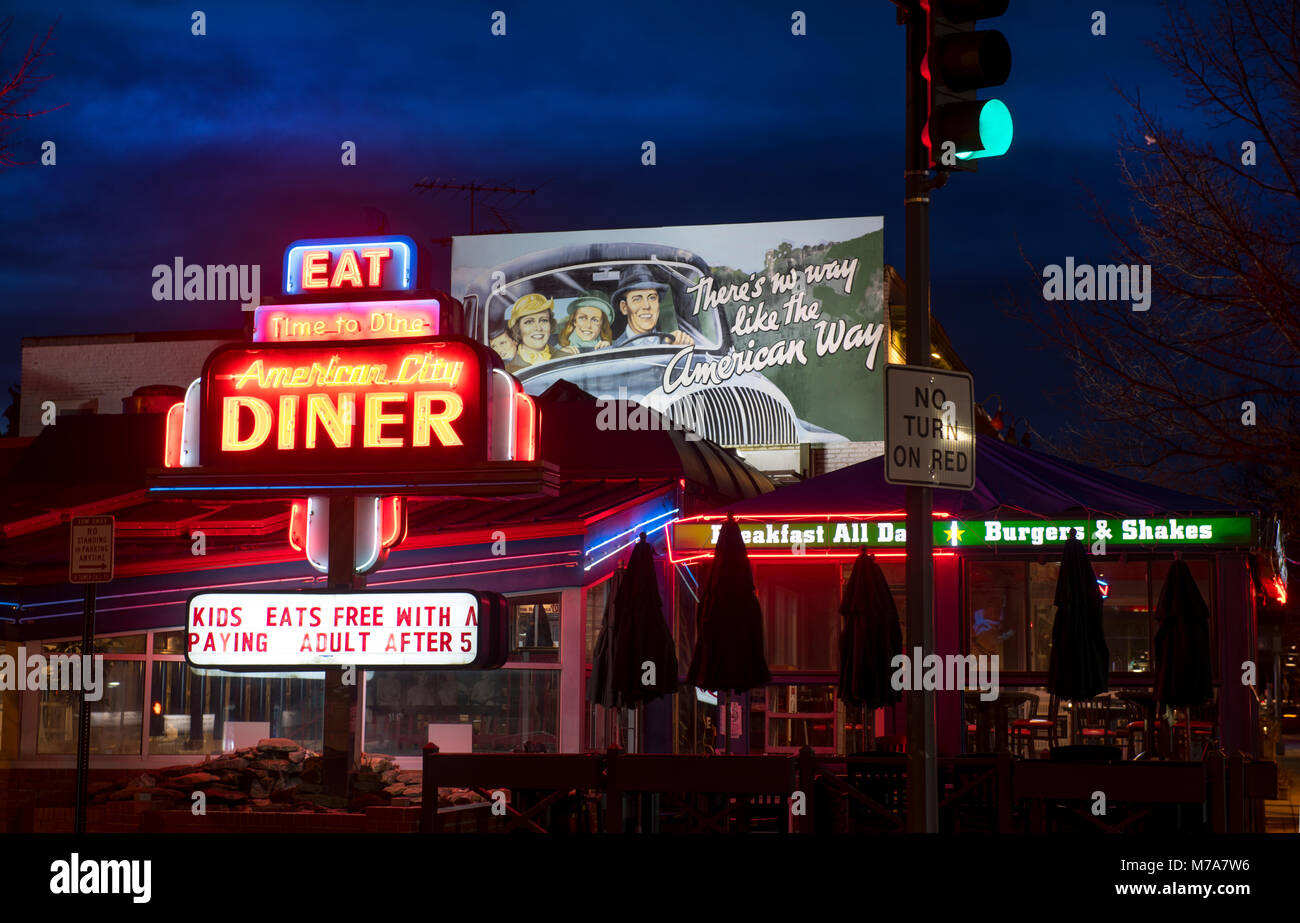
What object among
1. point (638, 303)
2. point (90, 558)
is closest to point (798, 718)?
Result: point (90, 558)

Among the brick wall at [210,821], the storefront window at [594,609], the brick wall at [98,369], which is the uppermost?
the brick wall at [98,369]

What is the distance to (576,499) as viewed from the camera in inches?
750

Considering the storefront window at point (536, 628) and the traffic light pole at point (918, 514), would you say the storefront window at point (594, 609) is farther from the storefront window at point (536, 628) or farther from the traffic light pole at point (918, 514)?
the traffic light pole at point (918, 514)

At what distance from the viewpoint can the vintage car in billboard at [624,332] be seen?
37906 mm

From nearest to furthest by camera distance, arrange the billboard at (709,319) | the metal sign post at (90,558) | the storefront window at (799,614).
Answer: the metal sign post at (90,558) < the storefront window at (799,614) < the billboard at (709,319)

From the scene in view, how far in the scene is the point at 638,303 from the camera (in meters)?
39.6

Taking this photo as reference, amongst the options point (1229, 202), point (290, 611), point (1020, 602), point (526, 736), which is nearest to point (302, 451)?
point (290, 611)

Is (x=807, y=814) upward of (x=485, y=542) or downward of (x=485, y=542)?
downward

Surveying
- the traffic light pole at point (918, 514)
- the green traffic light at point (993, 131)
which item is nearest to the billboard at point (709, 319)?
the traffic light pole at point (918, 514)

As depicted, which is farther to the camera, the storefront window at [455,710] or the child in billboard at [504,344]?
the child in billboard at [504,344]

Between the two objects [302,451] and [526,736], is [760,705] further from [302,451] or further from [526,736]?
[302,451]

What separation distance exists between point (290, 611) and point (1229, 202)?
368 inches

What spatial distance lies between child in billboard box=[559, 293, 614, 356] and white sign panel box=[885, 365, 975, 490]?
31.7 metres

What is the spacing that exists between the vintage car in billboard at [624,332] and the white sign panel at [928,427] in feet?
94.8
